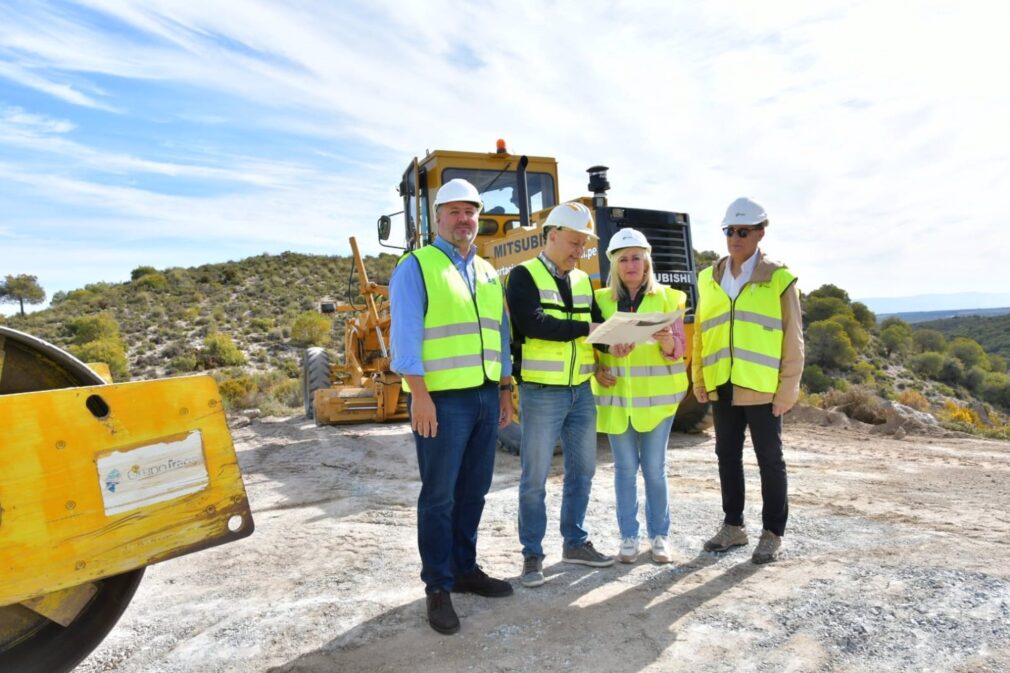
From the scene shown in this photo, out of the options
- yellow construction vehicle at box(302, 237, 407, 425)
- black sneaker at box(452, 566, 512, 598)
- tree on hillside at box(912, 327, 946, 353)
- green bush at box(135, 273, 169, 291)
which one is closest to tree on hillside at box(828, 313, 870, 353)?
tree on hillside at box(912, 327, 946, 353)

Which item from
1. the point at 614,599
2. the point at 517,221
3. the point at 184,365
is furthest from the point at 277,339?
the point at 614,599

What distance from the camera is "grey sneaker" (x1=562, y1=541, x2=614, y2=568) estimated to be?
418 cm

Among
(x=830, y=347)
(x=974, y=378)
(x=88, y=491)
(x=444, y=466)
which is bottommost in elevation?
(x=974, y=378)

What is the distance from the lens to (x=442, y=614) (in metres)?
3.39

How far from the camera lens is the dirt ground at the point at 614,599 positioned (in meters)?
3.08

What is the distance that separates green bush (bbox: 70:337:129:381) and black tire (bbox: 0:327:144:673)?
862 inches

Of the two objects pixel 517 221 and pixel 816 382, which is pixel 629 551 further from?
pixel 816 382

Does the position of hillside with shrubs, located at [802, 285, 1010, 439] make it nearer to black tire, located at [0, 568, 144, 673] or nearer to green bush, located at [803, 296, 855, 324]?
green bush, located at [803, 296, 855, 324]

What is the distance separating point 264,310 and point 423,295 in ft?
104

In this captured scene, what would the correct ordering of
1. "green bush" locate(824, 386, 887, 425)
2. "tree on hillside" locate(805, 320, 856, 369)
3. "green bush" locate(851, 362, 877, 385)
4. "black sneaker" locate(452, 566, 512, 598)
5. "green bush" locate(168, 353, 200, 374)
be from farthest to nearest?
"green bush" locate(168, 353, 200, 374) < "tree on hillside" locate(805, 320, 856, 369) < "green bush" locate(851, 362, 877, 385) < "green bush" locate(824, 386, 887, 425) < "black sneaker" locate(452, 566, 512, 598)

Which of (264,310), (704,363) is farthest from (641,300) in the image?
(264,310)

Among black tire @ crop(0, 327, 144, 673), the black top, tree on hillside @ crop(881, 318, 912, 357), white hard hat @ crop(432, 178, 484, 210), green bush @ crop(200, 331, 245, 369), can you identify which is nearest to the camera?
black tire @ crop(0, 327, 144, 673)

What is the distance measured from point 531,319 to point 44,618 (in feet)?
8.17

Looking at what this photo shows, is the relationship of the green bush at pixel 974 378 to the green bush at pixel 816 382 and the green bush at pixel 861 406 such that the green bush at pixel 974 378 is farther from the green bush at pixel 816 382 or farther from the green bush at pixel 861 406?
the green bush at pixel 861 406
